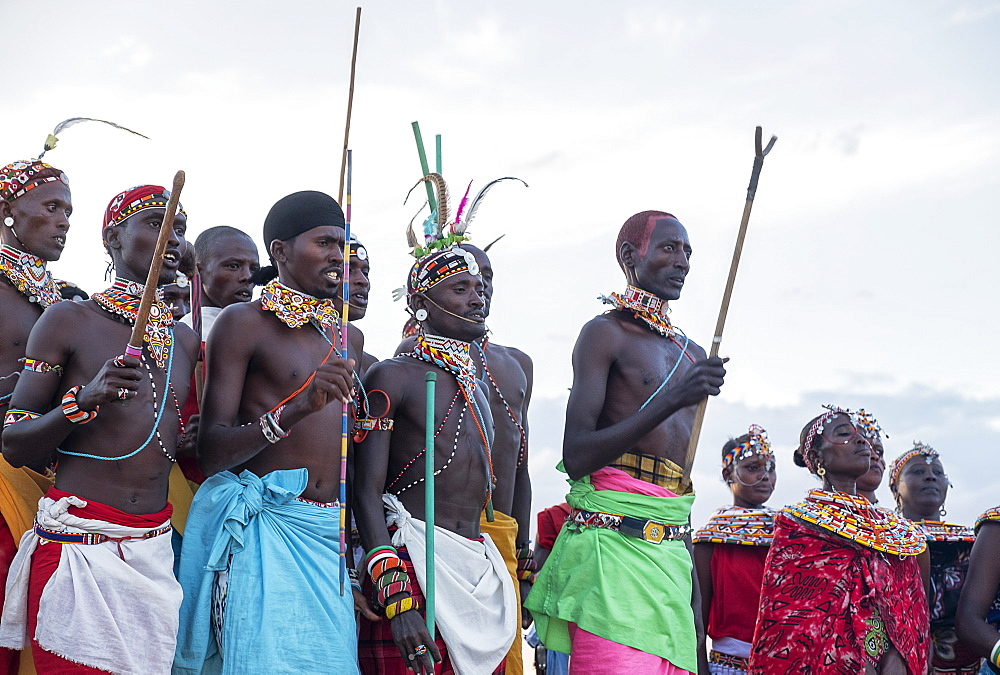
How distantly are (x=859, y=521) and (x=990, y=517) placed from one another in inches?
29.7

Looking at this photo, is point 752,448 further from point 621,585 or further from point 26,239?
point 26,239

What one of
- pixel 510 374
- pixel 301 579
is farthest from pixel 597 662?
pixel 510 374

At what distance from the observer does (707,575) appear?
27.0ft

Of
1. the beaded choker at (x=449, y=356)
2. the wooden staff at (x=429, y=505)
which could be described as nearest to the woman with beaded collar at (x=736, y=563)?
the beaded choker at (x=449, y=356)

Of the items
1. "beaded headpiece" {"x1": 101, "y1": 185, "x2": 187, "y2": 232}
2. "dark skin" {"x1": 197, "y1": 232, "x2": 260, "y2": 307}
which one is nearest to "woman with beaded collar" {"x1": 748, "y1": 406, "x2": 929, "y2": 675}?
"dark skin" {"x1": 197, "y1": 232, "x2": 260, "y2": 307}

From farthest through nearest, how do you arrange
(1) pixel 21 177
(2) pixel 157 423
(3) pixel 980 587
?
(3) pixel 980 587, (1) pixel 21 177, (2) pixel 157 423

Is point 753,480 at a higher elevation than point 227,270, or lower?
lower

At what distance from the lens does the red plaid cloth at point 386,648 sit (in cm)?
483

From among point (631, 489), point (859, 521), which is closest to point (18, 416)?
point (631, 489)

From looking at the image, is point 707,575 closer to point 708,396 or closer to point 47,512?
point 708,396

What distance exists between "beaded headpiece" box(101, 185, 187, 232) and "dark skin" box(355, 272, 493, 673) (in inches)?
47.0

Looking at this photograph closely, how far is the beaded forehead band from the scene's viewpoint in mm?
8820

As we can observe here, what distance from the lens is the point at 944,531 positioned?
8.46 meters

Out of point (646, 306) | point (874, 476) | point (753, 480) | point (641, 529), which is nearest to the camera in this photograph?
point (641, 529)
